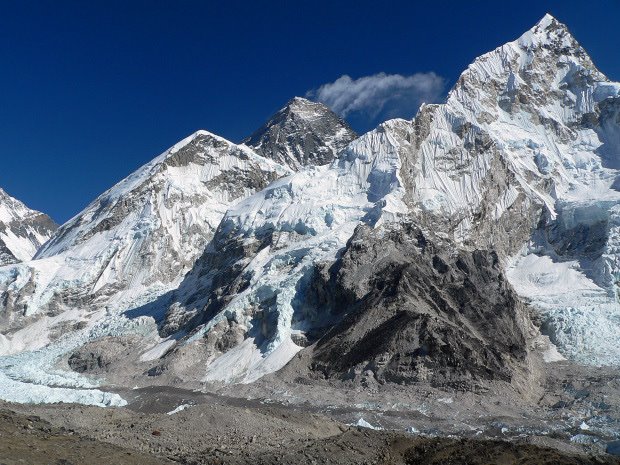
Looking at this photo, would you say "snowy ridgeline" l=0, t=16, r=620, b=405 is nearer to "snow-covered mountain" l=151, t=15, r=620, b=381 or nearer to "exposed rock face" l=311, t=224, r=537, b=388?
"snow-covered mountain" l=151, t=15, r=620, b=381

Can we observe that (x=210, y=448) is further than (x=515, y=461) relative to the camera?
Yes

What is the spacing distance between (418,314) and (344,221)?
38.5 m

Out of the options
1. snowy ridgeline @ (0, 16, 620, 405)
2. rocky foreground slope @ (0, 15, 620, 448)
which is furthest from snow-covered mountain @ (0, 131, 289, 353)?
rocky foreground slope @ (0, 15, 620, 448)

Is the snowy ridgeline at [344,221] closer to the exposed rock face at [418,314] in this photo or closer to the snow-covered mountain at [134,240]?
the snow-covered mountain at [134,240]

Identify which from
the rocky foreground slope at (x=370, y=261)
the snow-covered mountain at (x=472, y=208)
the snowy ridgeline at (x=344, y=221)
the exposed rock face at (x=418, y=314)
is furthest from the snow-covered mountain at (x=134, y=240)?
the exposed rock face at (x=418, y=314)

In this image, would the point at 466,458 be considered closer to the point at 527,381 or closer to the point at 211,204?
the point at 527,381

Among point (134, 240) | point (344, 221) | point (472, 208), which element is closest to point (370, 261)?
point (344, 221)

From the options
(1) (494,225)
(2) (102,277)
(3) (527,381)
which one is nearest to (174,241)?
(2) (102,277)

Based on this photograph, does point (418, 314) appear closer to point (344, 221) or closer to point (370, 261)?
point (370, 261)

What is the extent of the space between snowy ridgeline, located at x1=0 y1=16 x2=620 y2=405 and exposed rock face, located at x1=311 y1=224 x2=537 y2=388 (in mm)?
5185

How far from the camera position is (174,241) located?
476ft

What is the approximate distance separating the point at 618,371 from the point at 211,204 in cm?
10626

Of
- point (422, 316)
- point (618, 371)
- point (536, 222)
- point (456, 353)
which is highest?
point (536, 222)

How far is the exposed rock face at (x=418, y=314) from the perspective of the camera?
73.1 meters
